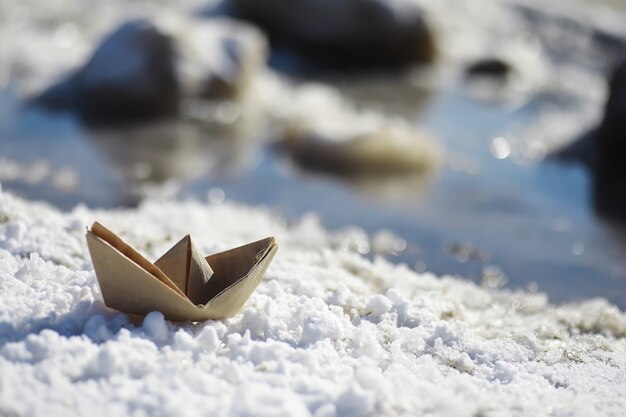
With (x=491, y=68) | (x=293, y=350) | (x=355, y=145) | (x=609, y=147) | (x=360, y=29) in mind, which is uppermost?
(x=491, y=68)

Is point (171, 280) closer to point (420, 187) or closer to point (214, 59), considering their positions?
point (420, 187)

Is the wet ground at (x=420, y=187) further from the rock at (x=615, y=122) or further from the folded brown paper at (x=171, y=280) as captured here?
the folded brown paper at (x=171, y=280)

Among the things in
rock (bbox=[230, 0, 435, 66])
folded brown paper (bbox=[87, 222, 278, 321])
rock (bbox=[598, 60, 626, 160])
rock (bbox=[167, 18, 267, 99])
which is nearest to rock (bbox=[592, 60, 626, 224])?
rock (bbox=[598, 60, 626, 160])

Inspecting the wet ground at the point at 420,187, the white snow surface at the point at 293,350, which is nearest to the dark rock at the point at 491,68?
the wet ground at the point at 420,187

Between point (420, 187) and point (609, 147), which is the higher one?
point (609, 147)

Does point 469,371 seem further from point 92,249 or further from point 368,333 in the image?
point 92,249

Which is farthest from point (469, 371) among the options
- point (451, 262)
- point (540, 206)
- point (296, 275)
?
point (540, 206)

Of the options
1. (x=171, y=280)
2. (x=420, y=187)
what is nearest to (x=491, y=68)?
(x=420, y=187)
